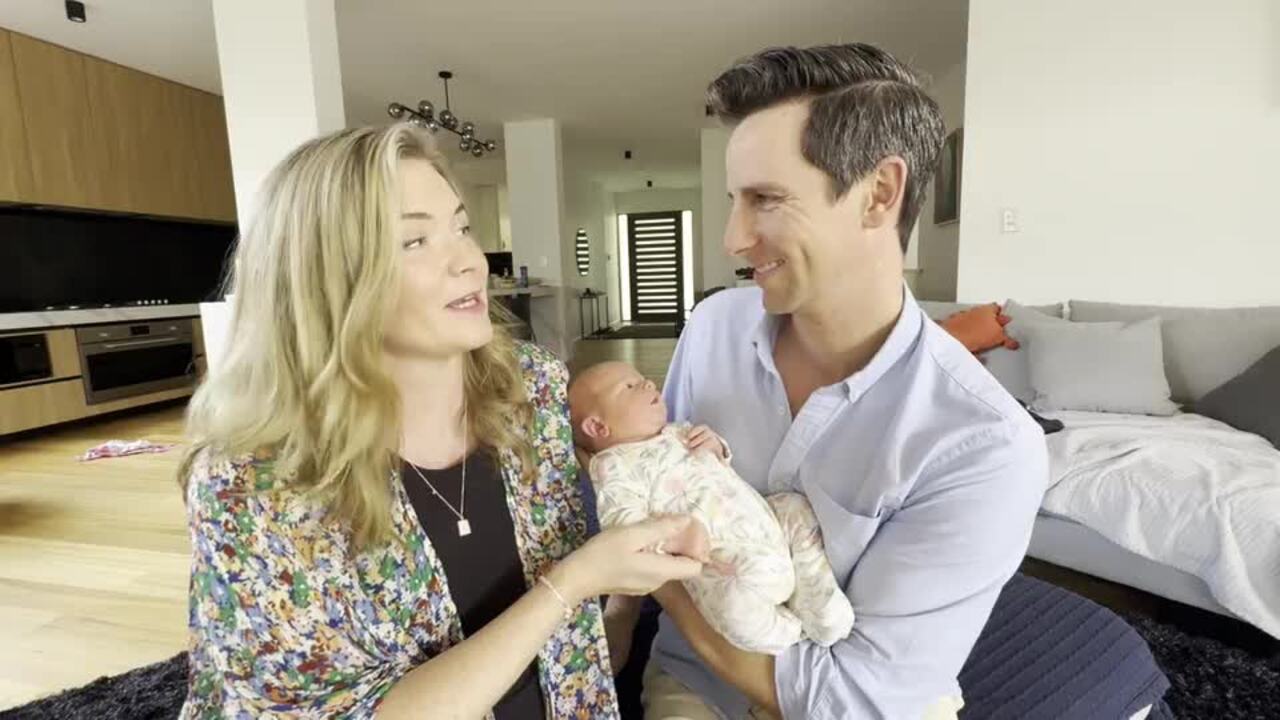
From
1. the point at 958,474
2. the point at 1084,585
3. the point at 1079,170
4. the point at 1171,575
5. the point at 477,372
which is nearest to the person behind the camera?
the point at 958,474

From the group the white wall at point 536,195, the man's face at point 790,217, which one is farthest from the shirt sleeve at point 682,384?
the white wall at point 536,195

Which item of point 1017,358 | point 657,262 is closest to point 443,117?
point 1017,358

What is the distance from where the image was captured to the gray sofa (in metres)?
1.98

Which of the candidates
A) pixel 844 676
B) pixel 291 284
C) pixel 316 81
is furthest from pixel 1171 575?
pixel 316 81

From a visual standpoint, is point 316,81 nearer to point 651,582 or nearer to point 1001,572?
point 651,582

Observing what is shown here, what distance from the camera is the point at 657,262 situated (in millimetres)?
14781

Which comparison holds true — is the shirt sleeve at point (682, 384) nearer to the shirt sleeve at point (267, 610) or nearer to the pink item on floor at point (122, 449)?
the shirt sleeve at point (267, 610)

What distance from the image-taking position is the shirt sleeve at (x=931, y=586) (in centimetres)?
81

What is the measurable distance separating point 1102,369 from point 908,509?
2522mm

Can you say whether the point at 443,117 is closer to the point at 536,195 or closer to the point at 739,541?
the point at 536,195

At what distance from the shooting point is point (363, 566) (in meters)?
0.85

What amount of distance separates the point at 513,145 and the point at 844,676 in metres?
7.63

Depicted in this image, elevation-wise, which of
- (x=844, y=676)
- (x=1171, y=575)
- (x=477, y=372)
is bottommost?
(x=1171, y=575)

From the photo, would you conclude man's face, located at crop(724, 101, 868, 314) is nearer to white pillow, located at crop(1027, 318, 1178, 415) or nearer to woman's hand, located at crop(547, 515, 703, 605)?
woman's hand, located at crop(547, 515, 703, 605)
